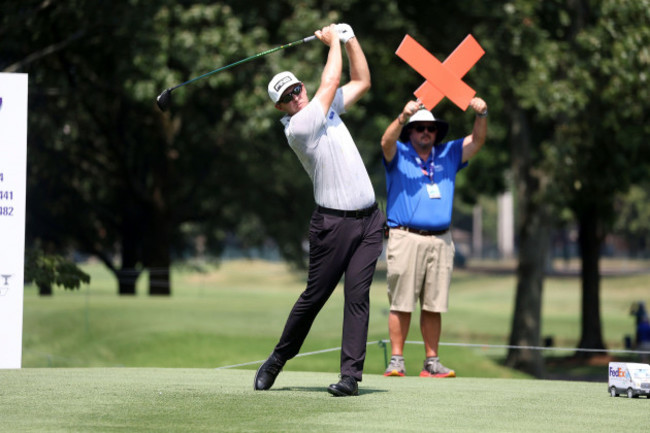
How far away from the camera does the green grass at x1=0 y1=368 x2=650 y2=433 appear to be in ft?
17.2

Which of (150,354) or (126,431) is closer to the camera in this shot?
(126,431)

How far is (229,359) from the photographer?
60.9 feet

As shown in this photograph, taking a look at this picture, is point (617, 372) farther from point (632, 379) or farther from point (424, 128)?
point (424, 128)

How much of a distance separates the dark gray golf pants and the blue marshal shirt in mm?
1603

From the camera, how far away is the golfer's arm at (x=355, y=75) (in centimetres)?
702

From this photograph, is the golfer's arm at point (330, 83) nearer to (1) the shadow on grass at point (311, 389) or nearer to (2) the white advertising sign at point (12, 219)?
(1) the shadow on grass at point (311, 389)

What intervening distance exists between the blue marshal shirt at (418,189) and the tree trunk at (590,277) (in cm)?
1918

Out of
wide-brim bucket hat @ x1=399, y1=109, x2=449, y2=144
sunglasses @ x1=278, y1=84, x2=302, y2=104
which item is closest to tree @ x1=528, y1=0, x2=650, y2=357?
wide-brim bucket hat @ x1=399, y1=109, x2=449, y2=144

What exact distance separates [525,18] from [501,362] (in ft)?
23.7

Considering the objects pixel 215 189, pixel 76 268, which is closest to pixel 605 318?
pixel 215 189

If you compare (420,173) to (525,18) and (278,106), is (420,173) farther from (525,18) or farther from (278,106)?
(525,18)

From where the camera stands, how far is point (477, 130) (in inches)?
332

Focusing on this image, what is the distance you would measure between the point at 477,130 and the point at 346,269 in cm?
215

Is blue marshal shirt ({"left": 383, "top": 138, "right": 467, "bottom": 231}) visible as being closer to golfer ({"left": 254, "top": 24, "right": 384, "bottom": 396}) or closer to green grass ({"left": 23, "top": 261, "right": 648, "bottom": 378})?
golfer ({"left": 254, "top": 24, "right": 384, "bottom": 396})
